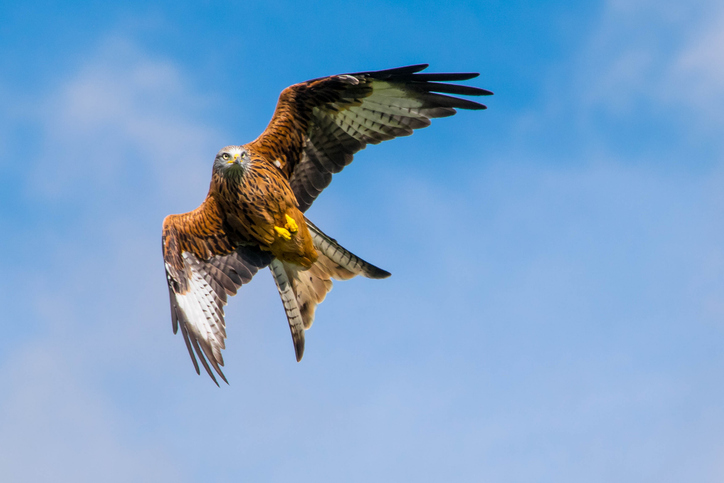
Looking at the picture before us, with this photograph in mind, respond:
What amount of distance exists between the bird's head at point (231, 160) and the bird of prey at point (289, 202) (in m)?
0.01

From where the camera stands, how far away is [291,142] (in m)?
10.5

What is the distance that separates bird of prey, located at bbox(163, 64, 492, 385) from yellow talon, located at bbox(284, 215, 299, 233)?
1 cm

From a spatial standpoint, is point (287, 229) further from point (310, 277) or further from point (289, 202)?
point (310, 277)

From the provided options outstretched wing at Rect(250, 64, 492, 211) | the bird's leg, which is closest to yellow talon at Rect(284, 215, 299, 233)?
the bird's leg

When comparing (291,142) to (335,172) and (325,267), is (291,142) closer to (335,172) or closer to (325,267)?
(335,172)

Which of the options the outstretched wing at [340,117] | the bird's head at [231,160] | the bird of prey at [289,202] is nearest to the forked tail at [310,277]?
the bird of prey at [289,202]

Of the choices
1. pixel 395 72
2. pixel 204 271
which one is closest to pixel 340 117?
pixel 395 72

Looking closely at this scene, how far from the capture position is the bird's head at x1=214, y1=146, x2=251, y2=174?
9.81m

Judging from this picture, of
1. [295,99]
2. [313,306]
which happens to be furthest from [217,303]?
[295,99]

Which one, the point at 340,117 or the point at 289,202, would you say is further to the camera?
the point at 340,117

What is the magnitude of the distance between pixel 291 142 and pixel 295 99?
563 millimetres

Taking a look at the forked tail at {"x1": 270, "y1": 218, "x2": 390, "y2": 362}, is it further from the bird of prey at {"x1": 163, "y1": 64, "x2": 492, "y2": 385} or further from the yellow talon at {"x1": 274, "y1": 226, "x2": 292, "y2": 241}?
the yellow talon at {"x1": 274, "y1": 226, "x2": 292, "y2": 241}

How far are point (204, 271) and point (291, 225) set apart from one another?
1509 mm

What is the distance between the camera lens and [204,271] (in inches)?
430
